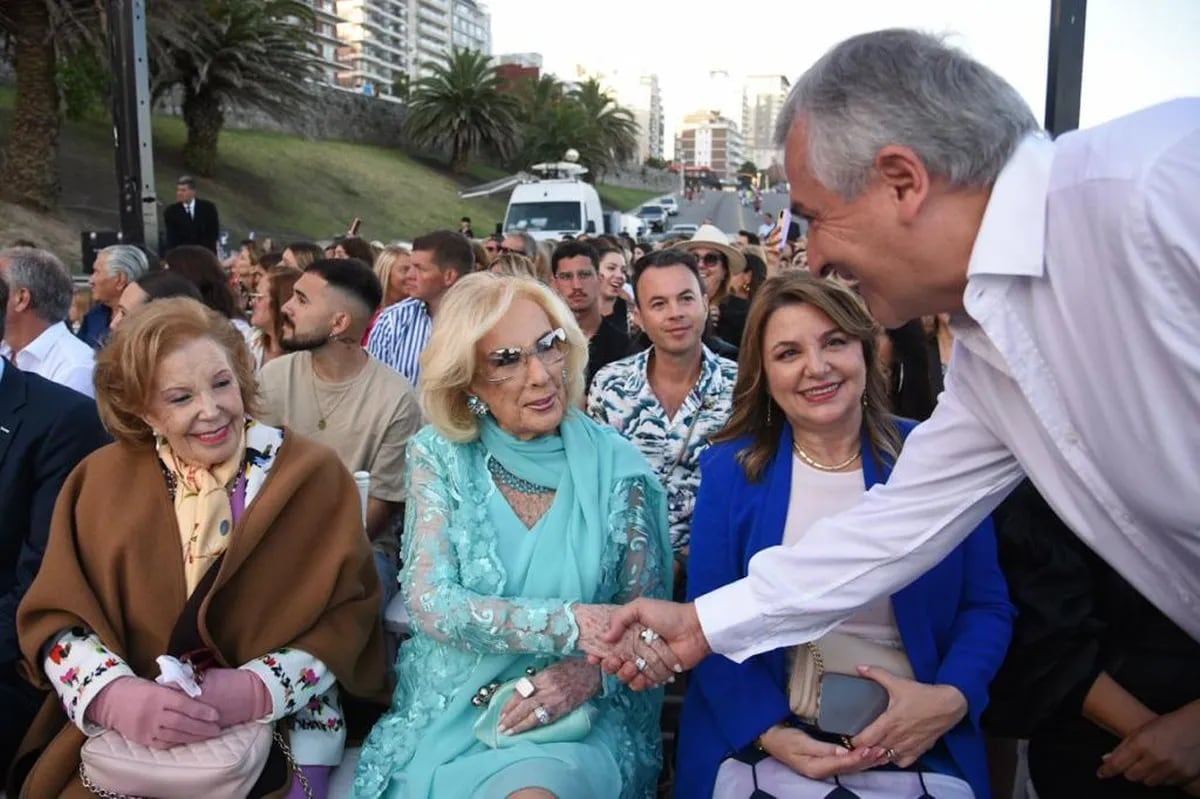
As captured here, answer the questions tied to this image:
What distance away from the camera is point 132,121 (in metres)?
7.29

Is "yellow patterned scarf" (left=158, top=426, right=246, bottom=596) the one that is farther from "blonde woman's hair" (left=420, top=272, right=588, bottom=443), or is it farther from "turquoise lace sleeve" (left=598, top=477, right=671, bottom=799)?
"turquoise lace sleeve" (left=598, top=477, right=671, bottom=799)

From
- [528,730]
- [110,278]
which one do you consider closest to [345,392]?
[528,730]

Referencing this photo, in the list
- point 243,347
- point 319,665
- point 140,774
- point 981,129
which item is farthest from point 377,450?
point 981,129

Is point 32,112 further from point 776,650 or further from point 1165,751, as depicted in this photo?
point 1165,751

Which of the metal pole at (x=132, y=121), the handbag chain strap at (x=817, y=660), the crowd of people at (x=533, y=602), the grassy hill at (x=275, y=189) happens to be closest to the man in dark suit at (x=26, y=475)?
the crowd of people at (x=533, y=602)

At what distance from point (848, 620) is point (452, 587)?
1043mm

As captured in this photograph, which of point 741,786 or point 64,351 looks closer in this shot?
point 741,786

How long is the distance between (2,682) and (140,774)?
83 cm

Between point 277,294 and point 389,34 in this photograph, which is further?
point 389,34

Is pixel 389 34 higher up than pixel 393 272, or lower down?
higher up

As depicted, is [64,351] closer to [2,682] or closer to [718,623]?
[2,682]

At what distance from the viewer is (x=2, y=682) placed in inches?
115

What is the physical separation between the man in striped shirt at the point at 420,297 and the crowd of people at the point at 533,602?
9.91 ft

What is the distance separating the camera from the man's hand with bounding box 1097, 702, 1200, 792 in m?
2.26
